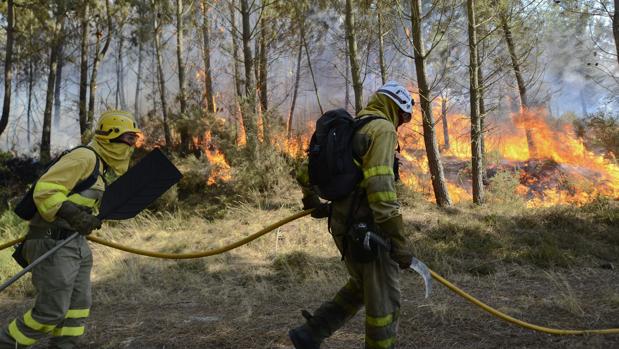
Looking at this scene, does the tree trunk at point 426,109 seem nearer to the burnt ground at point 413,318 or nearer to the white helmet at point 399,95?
the burnt ground at point 413,318

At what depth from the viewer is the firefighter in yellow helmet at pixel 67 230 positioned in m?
3.18

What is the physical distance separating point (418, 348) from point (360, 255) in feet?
4.56

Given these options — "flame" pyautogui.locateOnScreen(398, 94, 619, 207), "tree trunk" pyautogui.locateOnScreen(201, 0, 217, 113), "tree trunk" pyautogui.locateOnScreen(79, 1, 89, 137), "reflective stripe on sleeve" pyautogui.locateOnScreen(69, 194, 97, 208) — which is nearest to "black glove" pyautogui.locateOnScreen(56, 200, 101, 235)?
"reflective stripe on sleeve" pyautogui.locateOnScreen(69, 194, 97, 208)

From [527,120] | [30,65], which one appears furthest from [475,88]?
[30,65]

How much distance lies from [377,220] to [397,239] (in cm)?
18

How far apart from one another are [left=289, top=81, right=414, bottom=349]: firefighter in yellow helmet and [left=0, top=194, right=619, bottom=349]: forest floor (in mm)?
791

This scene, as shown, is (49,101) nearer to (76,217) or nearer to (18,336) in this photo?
(18,336)

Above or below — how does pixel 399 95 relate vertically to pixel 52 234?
above

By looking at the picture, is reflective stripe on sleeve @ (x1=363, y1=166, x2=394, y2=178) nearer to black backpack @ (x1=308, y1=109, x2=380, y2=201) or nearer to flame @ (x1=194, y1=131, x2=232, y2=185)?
black backpack @ (x1=308, y1=109, x2=380, y2=201)

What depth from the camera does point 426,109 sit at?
1031cm

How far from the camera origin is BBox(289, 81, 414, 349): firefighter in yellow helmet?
2.92m

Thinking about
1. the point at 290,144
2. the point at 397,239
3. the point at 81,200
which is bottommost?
the point at 397,239

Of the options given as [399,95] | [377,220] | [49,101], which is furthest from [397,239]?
[49,101]

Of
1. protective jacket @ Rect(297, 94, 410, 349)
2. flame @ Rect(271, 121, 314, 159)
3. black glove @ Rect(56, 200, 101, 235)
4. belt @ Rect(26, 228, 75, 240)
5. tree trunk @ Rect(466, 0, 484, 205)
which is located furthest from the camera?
flame @ Rect(271, 121, 314, 159)
